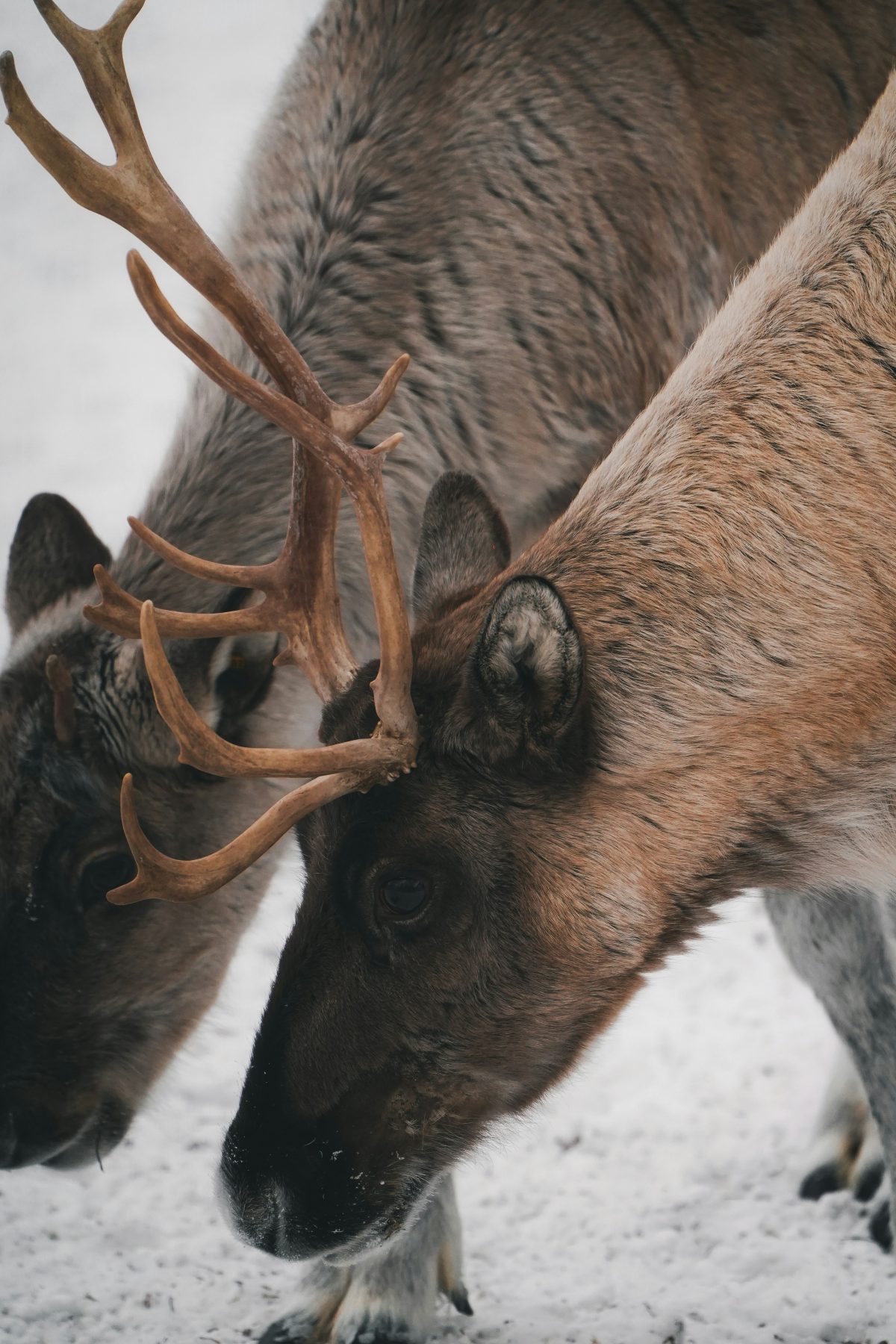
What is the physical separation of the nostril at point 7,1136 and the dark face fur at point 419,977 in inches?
32.4

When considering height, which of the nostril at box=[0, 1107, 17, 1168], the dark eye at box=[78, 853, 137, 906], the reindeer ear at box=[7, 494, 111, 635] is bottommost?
the nostril at box=[0, 1107, 17, 1168]

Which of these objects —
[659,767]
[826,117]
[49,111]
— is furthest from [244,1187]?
[49,111]

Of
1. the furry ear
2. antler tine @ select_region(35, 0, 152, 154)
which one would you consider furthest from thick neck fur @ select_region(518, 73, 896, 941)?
antler tine @ select_region(35, 0, 152, 154)

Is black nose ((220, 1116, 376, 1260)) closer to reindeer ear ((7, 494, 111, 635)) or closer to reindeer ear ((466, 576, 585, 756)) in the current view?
reindeer ear ((466, 576, 585, 756))

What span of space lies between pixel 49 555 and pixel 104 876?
0.89 meters

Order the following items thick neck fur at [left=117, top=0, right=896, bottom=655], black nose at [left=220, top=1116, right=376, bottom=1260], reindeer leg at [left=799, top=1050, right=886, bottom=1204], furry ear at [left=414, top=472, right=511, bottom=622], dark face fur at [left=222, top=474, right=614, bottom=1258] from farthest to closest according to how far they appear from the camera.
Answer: reindeer leg at [left=799, top=1050, right=886, bottom=1204] → thick neck fur at [left=117, top=0, right=896, bottom=655] → furry ear at [left=414, top=472, right=511, bottom=622] → black nose at [left=220, top=1116, right=376, bottom=1260] → dark face fur at [left=222, top=474, right=614, bottom=1258]

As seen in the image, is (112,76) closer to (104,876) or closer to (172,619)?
(172,619)

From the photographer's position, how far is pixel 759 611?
2.50 meters

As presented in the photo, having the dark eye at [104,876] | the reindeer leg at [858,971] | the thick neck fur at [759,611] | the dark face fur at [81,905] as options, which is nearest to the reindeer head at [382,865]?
the thick neck fur at [759,611]

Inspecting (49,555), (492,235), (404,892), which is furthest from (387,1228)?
(492,235)

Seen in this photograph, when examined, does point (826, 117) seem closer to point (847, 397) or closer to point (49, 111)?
point (847, 397)

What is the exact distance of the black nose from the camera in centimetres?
272

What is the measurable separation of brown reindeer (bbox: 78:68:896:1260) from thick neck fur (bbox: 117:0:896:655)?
3.48 feet

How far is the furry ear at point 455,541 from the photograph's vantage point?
10.1ft
